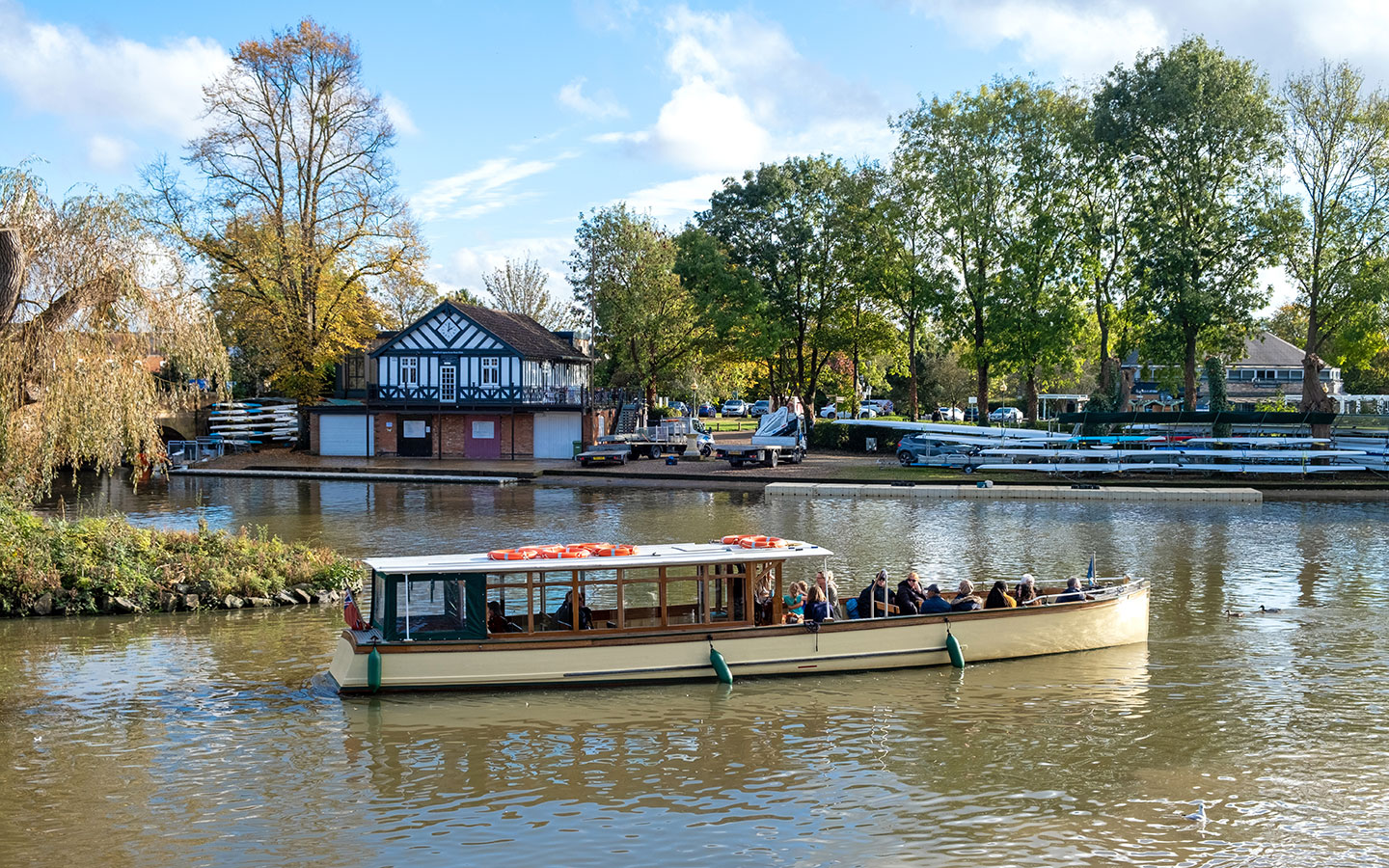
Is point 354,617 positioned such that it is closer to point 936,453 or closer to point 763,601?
point 763,601

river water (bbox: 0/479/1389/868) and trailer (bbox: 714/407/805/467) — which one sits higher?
trailer (bbox: 714/407/805/467)

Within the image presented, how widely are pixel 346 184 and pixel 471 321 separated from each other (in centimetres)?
995

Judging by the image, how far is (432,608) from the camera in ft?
56.1

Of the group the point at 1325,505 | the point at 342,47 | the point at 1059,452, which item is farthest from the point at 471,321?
the point at 1325,505

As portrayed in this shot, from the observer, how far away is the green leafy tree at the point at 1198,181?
5019cm

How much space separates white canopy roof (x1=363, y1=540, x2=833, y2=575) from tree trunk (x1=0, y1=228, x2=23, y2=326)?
1136 centimetres

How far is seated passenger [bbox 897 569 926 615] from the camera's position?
18969 mm

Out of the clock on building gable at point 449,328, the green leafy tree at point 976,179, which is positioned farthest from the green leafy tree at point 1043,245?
the clock on building gable at point 449,328

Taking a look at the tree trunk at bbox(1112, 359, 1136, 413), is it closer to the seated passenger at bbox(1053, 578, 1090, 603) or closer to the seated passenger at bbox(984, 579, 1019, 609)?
the seated passenger at bbox(1053, 578, 1090, 603)

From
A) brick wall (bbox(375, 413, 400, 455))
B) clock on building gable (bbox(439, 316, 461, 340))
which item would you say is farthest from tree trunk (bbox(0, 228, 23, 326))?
brick wall (bbox(375, 413, 400, 455))

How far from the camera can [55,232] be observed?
2342 cm

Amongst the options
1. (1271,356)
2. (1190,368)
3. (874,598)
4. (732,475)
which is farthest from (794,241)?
(874,598)

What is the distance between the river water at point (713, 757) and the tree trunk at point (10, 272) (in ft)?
22.8

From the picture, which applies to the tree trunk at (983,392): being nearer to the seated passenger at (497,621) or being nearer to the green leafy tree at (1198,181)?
the green leafy tree at (1198,181)
